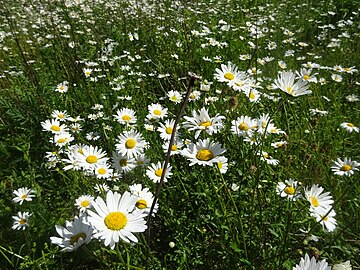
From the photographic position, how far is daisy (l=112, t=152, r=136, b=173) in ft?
5.20

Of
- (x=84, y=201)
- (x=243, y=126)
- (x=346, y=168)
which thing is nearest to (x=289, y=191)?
(x=243, y=126)

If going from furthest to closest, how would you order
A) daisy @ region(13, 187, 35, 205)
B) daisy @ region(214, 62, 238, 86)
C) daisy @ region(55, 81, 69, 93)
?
daisy @ region(55, 81, 69, 93) < daisy @ region(13, 187, 35, 205) < daisy @ region(214, 62, 238, 86)

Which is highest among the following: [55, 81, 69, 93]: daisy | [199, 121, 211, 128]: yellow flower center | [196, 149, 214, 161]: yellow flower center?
[55, 81, 69, 93]: daisy

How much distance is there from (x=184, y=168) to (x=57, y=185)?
1009 mm

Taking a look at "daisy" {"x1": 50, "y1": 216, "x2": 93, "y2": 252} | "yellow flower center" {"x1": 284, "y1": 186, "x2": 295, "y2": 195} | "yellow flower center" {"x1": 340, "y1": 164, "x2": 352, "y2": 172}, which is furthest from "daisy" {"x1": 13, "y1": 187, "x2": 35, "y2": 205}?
"yellow flower center" {"x1": 340, "y1": 164, "x2": 352, "y2": 172}

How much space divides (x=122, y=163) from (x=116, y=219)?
0.62 metres

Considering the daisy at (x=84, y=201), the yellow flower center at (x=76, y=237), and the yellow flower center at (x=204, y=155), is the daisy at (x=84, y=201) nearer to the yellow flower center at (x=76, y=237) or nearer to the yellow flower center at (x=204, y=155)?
the yellow flower center at (x=76, y=237)

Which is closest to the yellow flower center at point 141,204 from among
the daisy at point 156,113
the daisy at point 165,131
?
the daisy at point 165,131

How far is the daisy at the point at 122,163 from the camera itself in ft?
5.20

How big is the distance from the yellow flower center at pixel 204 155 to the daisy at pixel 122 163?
0.40 metres

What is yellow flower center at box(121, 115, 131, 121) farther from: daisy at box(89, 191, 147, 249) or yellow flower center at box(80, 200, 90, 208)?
daisy at box(89, 191, 147, 249)

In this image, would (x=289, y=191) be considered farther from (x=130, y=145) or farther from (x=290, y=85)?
(x=130, y=145)

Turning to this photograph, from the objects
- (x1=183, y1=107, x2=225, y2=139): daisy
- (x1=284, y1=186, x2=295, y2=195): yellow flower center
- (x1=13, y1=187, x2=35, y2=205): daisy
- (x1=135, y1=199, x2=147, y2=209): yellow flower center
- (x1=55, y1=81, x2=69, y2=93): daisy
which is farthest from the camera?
(x1=55, y1=81, x2=69, y2=93): daisy

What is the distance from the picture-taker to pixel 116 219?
101 cm
